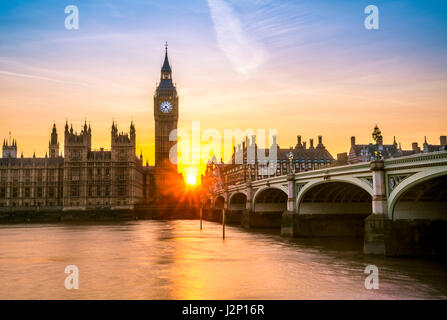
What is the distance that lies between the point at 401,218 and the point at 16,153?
15401 cm

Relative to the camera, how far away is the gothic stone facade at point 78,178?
128 meters

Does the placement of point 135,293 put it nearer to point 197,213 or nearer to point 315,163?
point 197,213

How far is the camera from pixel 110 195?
128 m

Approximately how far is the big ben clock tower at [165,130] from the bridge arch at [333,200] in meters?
106

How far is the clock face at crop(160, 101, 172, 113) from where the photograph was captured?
163 m

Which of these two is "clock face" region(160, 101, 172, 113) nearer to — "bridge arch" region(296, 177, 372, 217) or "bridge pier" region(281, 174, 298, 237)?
"bridge pier" region(281, 174, 298, 237)

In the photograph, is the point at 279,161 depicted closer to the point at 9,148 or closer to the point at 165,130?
the point at 165,130

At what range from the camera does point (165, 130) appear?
162m

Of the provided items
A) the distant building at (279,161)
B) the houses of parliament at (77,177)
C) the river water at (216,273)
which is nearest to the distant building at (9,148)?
the houses of parliament at (77,177)

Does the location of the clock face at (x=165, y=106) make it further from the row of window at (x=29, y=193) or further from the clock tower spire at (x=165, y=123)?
the row of window at (x=29, y=193)

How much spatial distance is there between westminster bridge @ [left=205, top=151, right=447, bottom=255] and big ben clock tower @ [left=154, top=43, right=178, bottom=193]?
104 m

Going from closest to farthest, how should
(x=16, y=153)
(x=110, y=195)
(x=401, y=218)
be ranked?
(x=401, y=218)
(x=110, y=195)
(x=16, y=153)
